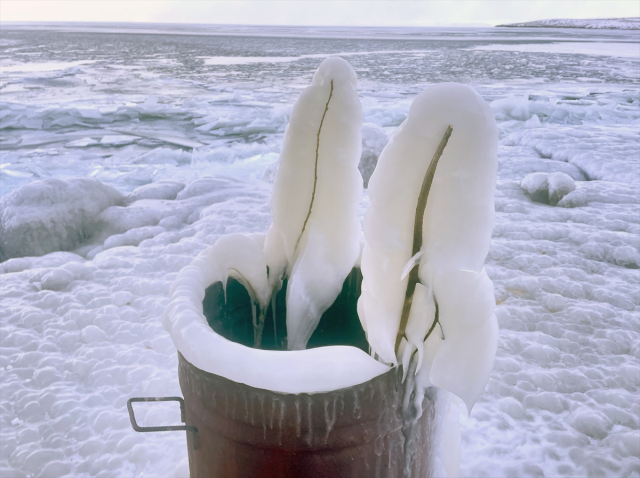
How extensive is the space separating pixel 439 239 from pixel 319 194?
0.33m

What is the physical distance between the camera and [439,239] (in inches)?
22.5

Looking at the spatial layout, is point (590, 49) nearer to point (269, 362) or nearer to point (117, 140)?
point (117, 140)

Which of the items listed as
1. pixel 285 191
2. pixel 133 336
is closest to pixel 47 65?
pixel 133 336

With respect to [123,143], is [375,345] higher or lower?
higher

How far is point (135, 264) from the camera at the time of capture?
2.10 metres

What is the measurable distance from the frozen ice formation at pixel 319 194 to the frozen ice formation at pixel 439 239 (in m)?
0.20

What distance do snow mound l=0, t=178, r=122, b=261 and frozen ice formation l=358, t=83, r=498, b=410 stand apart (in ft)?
7.40

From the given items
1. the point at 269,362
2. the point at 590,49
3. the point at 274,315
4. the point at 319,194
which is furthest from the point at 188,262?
the point at 590,49

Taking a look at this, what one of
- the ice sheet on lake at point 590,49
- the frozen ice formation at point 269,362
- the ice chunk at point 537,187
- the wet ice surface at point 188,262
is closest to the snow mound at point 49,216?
the wet ice surface at point 188,262

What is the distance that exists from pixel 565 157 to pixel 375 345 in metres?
3.89

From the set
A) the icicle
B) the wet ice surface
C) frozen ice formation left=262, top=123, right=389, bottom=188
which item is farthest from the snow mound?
the icicle

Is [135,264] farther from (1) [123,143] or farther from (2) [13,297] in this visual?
(1) [123,143]

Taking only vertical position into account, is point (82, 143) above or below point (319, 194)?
below

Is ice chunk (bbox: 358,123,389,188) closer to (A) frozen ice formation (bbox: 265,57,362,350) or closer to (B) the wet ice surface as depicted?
(B) the wet ice surface
